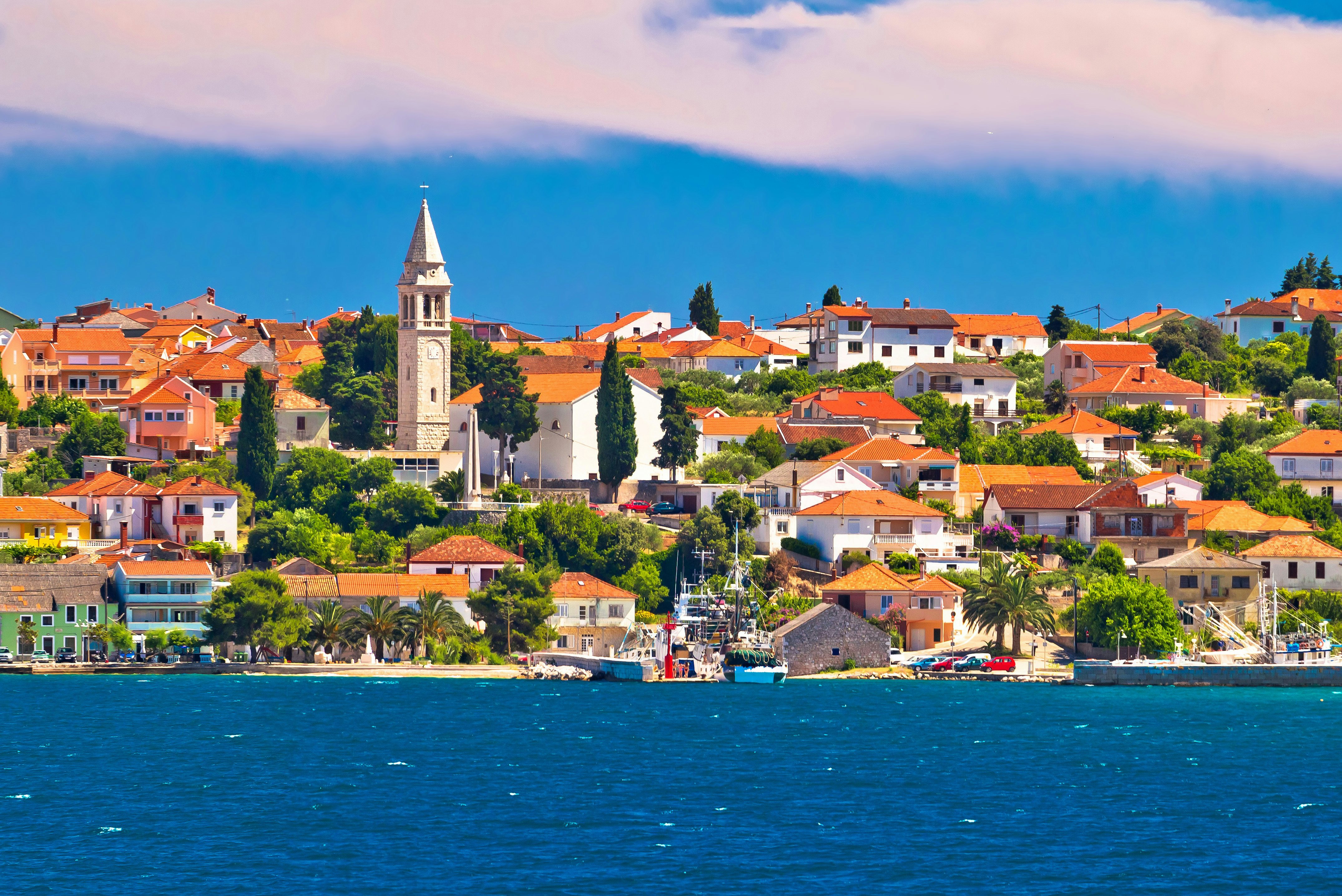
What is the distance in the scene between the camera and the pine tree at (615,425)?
316 feet

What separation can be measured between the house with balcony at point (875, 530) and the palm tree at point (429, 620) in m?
16.7

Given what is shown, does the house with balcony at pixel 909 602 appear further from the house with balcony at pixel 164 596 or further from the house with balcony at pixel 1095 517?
the house with balcony at pixel 164 596

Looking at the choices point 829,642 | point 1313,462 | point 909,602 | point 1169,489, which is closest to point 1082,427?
point 1313,462

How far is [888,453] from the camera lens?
319 ft

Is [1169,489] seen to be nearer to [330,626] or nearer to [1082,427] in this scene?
[1082,427]

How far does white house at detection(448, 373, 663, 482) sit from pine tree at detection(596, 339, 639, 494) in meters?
1.82

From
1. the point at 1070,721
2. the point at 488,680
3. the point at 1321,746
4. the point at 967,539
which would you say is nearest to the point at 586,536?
the point at 488,680

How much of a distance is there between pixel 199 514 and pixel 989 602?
35190 mm

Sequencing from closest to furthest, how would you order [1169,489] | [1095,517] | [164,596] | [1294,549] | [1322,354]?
[164,596]
[1294,549]
[1095,517]
[1169,489]
[1322,354]

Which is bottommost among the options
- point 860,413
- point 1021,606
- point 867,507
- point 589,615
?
point 589,615

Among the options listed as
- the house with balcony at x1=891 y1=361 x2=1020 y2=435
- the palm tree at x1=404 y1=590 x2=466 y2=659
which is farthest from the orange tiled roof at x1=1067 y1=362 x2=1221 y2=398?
the palm tree at x1=404 y1=590 x2=466 y2=659

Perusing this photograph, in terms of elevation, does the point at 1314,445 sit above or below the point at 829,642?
above

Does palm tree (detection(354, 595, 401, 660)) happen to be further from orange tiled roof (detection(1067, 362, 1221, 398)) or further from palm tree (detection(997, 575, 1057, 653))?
orange tiled roof (detection(1067, 362, 1221, 398))

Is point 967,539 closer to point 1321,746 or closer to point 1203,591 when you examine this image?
point 1203,591
